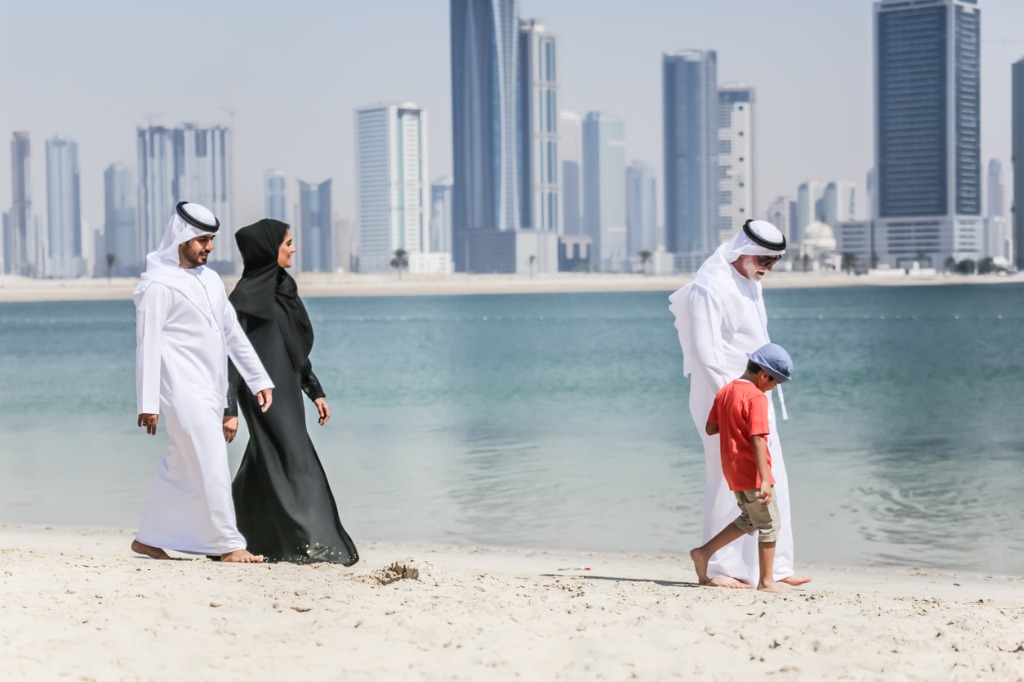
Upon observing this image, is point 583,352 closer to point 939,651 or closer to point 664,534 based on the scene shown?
point 664,534

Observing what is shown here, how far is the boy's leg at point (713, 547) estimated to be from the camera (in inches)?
207

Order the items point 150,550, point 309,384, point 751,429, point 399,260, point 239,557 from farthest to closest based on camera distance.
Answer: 1. point 399,260
2. point 309,384
3. point 150,550
4. point 239,557
5. point 751,429

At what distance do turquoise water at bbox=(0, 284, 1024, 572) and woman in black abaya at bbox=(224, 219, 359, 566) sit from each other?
2.66m

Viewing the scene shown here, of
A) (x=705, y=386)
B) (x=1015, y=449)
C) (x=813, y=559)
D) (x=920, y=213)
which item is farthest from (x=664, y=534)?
(x=920, y=213)

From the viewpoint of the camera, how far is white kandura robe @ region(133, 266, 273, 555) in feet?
18.0

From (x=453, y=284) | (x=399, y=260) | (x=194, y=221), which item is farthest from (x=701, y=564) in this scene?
(x=399, y=260)

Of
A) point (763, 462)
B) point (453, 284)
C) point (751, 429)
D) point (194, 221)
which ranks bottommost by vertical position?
point (453, 284)

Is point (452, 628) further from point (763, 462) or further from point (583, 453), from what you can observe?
point (583, 453)

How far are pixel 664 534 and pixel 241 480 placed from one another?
3505 millimetres

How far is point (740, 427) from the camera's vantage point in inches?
196

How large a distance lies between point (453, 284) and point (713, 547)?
6823 inches

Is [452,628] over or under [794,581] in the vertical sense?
over

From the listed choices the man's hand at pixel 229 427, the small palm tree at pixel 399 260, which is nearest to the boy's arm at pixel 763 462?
the man's hand at pixel 229 427

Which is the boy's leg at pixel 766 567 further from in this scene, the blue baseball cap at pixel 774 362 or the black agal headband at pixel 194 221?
the black agal headband at pixel 194 221
